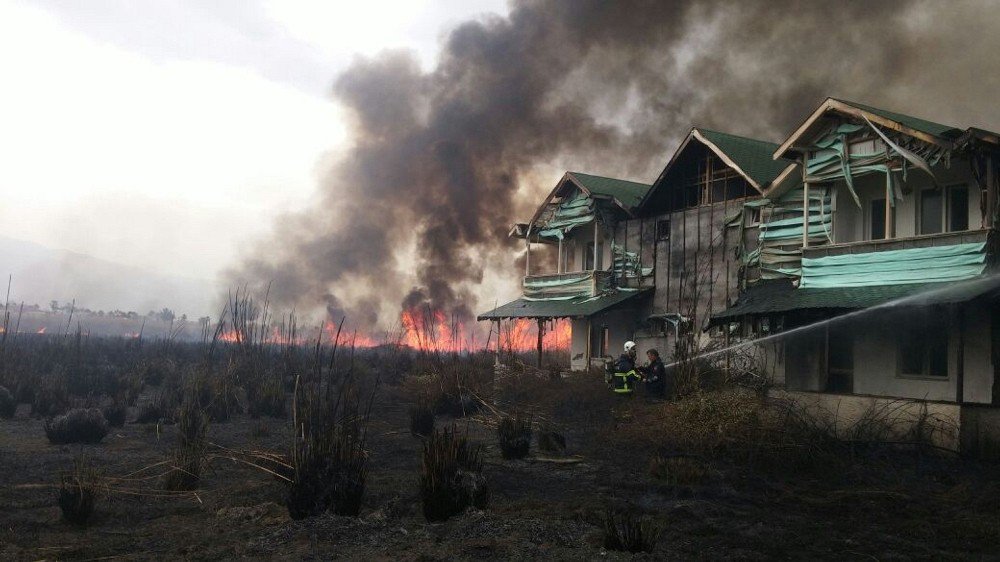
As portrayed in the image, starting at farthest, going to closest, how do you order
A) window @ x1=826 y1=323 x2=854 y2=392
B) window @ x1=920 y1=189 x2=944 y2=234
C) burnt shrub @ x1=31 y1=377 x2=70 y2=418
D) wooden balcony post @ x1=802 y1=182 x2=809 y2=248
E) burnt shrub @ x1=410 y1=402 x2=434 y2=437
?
burnt shrub @ x1=31 y1=377 x2=70 y2=418 → wooden balcony post @ x1=802 y1=182 x2=809 y2=248 → window @ x1=826 y1=323 x2=854 y2=392 → burnt shrub @ x1=410 y1=402 x2=434 y2=437 → window @ x1=920 y1=189 x2=944 y2=234

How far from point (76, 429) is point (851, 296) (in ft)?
56.1

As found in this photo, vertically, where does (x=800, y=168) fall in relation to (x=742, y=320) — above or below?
above

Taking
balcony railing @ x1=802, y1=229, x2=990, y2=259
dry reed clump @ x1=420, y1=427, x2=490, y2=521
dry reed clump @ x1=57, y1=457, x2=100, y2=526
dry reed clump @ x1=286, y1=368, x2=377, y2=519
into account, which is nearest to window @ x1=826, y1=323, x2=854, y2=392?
balcony railing @ x1=802, y1=229, x2=990, y2=259

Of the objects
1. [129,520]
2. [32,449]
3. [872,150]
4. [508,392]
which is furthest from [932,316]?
[32,449]

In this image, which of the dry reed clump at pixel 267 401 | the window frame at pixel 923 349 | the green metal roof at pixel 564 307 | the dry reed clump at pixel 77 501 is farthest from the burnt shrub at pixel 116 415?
the window frame at pixel 923 349

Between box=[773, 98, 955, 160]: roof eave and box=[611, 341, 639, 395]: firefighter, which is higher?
box=[773, 98, 955, 160]: roof eave

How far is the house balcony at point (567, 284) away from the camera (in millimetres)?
26172

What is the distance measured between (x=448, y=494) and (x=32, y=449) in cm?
1040

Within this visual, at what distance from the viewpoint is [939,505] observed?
1011 cm

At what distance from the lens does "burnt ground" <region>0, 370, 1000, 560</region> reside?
27.1 ft

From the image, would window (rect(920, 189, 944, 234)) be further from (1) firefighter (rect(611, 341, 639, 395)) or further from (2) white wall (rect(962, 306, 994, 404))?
(1) firefighter (rect(611, 341, 639, 395))

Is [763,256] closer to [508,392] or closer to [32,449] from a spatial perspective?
[508,392]

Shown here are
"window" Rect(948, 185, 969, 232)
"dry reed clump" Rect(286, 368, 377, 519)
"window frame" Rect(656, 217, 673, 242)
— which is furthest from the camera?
"window frame" Rect(656, 217, 673, 242)

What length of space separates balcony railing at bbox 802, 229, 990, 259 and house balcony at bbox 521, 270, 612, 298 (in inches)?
351
